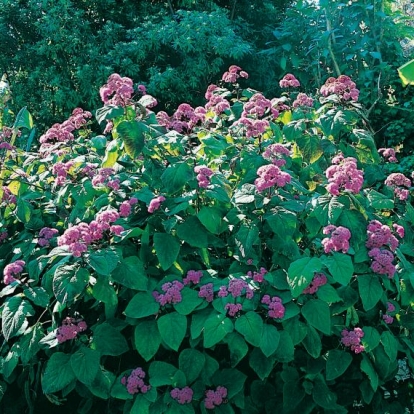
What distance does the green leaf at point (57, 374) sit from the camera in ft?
6.54

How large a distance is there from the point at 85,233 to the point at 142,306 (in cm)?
32

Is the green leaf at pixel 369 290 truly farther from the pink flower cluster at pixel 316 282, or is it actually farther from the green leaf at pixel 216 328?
the green leaf at pixel 216 328

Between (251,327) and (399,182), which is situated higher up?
(399,182)

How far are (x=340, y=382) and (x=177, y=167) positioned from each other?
105 cm

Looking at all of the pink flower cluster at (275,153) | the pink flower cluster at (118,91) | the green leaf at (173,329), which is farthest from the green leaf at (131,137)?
the green leaf at (173,329)

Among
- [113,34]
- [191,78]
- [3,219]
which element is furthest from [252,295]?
[113,34]

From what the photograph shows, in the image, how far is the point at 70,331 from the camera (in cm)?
206

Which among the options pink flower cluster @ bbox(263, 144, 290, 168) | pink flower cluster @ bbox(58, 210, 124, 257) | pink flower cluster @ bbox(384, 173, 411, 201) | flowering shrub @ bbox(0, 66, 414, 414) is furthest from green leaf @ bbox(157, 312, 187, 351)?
pink flower cluster @ bbox(384, 173, 411, 201)

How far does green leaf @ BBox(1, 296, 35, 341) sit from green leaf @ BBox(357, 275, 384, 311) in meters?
1.18

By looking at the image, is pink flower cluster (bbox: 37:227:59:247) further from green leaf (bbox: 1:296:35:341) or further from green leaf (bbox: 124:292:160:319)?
green leaf (bbox: 124:292:160:319)

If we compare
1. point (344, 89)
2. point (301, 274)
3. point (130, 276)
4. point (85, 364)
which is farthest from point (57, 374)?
point (344, 89)

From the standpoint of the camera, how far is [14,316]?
2141 mm

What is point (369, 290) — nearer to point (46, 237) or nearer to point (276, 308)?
point (276, 308)

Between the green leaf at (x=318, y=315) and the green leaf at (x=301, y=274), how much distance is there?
14cm
